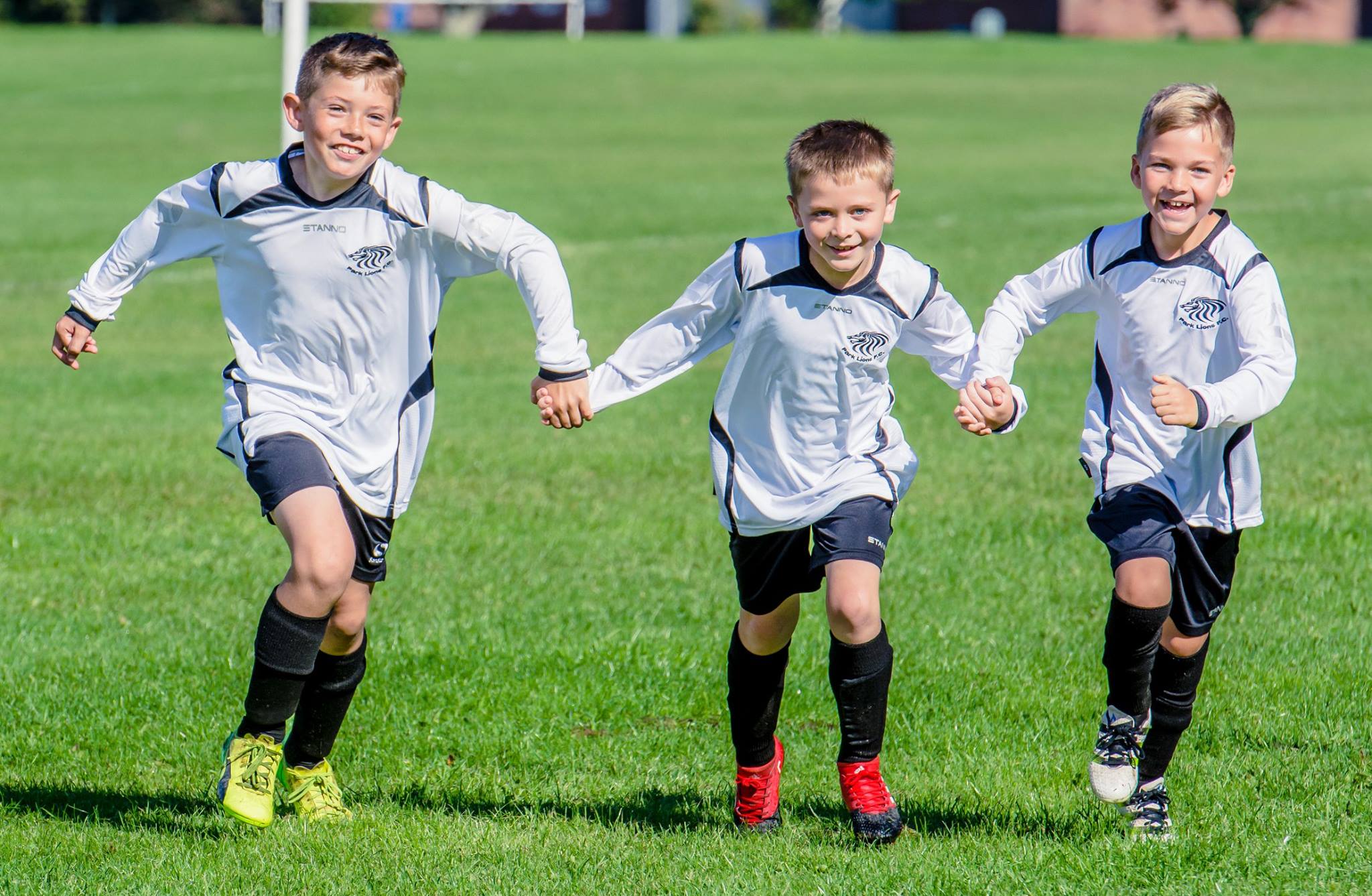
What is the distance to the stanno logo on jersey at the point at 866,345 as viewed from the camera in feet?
15.6

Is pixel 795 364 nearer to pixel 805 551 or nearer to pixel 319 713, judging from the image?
pixel 805 551

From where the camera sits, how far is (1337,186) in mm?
26422

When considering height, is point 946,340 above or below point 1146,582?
above

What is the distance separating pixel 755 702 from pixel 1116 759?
1.05m

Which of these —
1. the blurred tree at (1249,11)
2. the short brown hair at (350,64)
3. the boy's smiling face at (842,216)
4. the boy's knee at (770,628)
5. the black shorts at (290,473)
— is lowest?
the boy's knee at (770,628)

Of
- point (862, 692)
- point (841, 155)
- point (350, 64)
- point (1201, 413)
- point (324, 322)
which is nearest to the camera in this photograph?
point (1201, 413)

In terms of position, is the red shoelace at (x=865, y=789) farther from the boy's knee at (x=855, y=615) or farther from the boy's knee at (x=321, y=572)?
the boy's knee at (x=321, y=572)

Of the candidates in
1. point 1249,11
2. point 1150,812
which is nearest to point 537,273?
point 1150,812

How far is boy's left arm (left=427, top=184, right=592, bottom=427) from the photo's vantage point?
4.85m

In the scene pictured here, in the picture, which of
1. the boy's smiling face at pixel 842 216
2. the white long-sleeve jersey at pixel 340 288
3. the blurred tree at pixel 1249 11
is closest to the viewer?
the boy's smiling face at pixel 842 216

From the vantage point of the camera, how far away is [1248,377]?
450 centimetres

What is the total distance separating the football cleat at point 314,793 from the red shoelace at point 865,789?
4.81 feet

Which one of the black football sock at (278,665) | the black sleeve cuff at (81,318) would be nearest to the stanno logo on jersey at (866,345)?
the black football sock at (278,665)

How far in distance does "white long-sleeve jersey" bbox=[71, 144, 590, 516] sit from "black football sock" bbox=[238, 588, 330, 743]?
1.34ft
